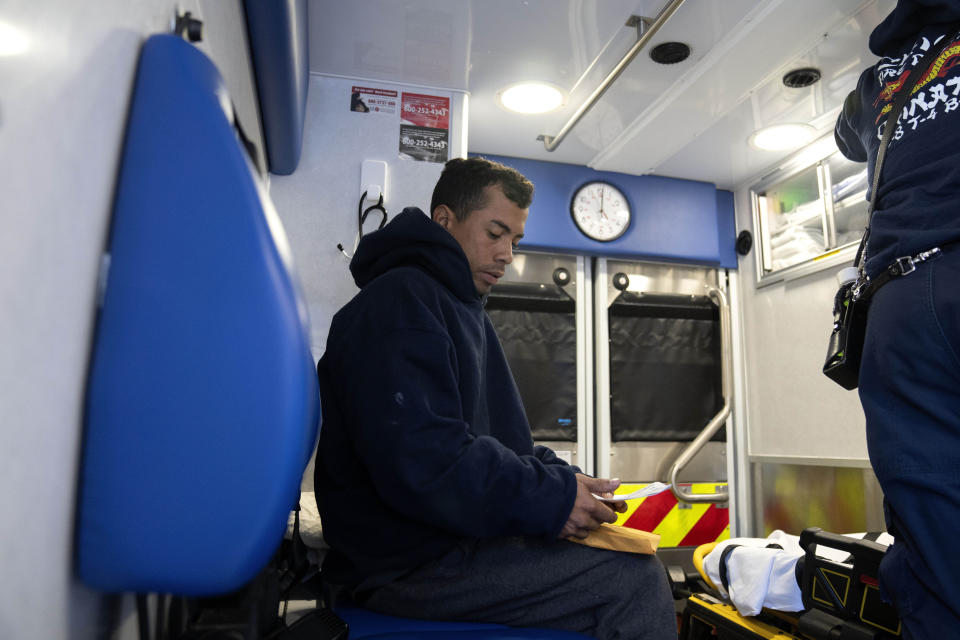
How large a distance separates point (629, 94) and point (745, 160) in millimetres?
1415

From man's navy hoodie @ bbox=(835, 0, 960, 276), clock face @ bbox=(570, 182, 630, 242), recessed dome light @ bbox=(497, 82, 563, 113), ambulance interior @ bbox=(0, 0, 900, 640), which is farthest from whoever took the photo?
clock face @ bbox=(570, 182, 630, 242)

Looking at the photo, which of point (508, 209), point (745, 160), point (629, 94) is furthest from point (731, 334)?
point (508, 209)

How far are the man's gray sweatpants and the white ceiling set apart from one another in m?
2.25

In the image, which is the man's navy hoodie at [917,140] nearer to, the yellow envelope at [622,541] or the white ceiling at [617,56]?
the yellow envelope at [622,541]

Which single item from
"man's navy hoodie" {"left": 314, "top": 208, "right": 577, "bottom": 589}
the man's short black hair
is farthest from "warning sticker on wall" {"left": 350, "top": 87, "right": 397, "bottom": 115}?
"man's navy hoodie" {"left": 314, "top": 208, "right": 577, "bottom": 589}

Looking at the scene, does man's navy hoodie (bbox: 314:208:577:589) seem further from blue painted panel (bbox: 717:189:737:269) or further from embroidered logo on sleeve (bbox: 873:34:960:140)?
blue painted panel (bbox: 717:189:737:269)

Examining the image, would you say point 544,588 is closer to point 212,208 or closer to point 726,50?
point 212,208

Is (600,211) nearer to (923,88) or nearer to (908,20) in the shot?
(908,20)

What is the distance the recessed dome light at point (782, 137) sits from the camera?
12.6 ft

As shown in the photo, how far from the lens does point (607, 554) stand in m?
1.32

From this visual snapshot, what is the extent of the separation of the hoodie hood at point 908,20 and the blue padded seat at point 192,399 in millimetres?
1737

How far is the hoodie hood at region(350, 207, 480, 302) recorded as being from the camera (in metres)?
1.53

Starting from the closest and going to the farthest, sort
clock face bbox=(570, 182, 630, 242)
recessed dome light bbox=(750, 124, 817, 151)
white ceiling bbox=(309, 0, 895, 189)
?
1. white ceiling bbox=(309, 0, 895, 189)
2. recessed dome light bbox=(750, 124, 817, 151)
3. clock face bbox=(570, 182, 630, 242)

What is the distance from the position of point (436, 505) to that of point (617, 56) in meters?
2.56
